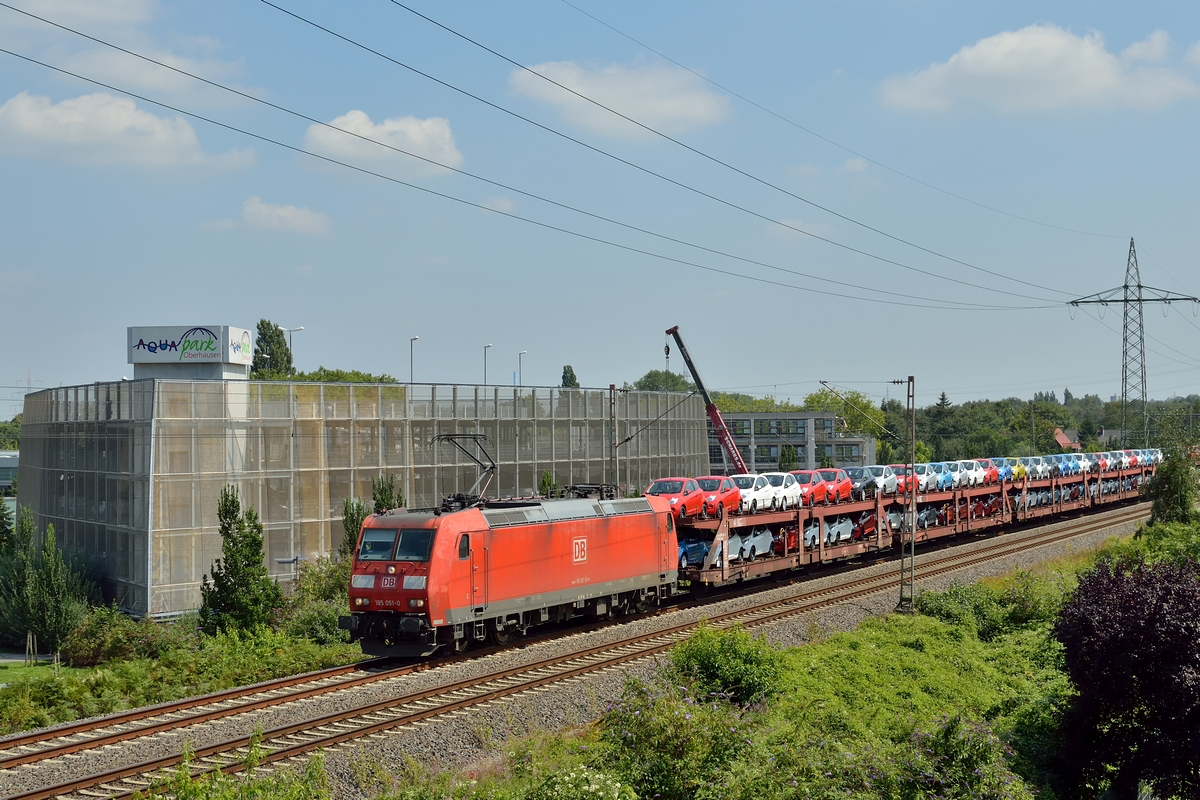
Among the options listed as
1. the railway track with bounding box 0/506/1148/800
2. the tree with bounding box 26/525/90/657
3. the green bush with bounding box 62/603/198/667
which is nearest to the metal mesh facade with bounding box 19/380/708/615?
the green bush with bounding box 62/603/198/667

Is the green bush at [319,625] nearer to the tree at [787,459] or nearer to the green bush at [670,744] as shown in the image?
the green bush at [670,744]

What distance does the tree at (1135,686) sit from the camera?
14219 mm

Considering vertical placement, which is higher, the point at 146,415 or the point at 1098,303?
the point at 1098,303

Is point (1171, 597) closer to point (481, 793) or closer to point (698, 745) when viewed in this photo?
point (698, 745)

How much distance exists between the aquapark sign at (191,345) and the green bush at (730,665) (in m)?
52.9

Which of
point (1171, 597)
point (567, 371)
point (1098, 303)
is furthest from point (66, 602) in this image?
point (567, 371)

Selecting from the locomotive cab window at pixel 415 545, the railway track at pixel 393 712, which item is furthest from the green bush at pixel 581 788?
the locomotive cab window at pixel 415 545

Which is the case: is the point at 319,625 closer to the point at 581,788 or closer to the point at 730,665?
the point at 730,665

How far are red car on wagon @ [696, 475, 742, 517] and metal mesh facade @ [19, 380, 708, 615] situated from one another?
694 inches

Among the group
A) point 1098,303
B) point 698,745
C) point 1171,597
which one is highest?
point 1098,303

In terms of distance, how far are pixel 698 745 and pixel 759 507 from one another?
788 inches

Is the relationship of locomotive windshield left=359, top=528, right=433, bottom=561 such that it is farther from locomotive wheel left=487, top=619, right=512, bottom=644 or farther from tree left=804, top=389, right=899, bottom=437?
tree left=804, top=389, right=899, bottom=437

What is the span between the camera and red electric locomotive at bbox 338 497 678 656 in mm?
19562

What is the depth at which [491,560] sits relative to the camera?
2092 cm
